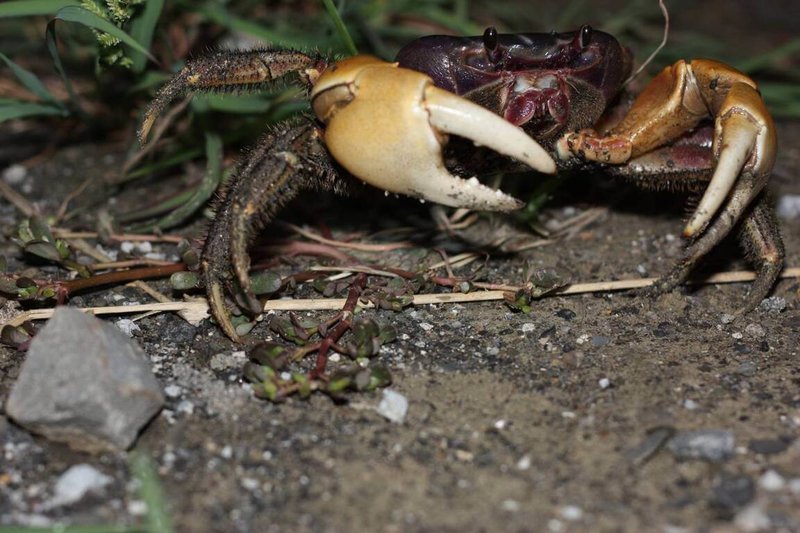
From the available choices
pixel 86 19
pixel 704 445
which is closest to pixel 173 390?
pixel 86 19

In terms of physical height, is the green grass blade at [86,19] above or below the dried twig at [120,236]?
above

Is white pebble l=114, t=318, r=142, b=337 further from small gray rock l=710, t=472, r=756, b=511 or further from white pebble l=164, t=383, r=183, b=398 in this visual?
small gray rock l=710, t=472, r=756, b=511

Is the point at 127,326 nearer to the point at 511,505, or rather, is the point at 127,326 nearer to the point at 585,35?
the point at 511,505

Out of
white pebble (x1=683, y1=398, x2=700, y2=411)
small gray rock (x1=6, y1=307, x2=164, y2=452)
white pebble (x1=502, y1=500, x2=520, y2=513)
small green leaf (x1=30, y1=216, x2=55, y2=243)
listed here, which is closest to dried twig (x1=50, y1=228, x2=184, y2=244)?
small green leaf (x1=30, y1=216, x2=55, y2=243)

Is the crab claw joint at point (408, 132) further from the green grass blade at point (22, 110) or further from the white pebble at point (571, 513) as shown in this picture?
the green grass blade at point (22, 110)

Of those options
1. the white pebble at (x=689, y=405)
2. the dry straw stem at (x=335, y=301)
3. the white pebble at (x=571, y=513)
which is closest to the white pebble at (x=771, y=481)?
the white pebble at (x=689, y=405)

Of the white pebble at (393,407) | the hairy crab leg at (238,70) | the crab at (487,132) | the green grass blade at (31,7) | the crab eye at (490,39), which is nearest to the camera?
the white pebble at (393,407)
